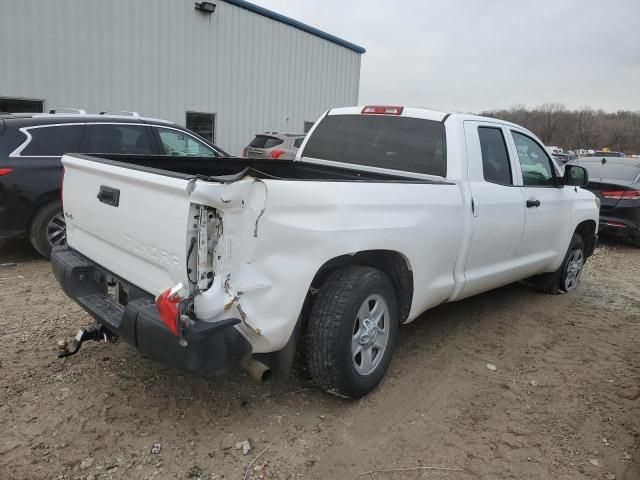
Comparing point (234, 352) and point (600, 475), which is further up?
point (234, 352)

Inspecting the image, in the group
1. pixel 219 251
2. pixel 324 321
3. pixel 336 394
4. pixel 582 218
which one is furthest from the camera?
pixel 582 218

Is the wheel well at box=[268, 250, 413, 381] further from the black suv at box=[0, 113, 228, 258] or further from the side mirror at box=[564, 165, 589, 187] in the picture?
the black suv at box=[0, 113, 228, 258]

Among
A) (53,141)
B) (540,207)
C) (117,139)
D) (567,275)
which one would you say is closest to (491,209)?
(540,207)

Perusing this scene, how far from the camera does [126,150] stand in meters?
6.59

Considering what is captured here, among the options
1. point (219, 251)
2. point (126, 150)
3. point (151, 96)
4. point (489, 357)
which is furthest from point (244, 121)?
point (219, 251)

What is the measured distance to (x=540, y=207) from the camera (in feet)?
16.0

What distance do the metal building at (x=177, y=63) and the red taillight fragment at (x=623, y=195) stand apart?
10.0 m

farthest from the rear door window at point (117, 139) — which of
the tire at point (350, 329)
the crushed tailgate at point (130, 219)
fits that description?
the tire at point (350, 329)

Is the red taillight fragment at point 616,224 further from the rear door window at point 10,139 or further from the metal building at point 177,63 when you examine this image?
the metal building at point 177,63

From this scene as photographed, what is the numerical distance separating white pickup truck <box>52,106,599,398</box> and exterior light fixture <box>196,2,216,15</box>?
10.5m

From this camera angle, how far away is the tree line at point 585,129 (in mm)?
59312

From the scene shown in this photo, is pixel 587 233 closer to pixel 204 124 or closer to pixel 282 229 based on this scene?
pixel 282 229

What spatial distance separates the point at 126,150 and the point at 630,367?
584cm

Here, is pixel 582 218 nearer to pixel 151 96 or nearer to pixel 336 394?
pixel 336 394
